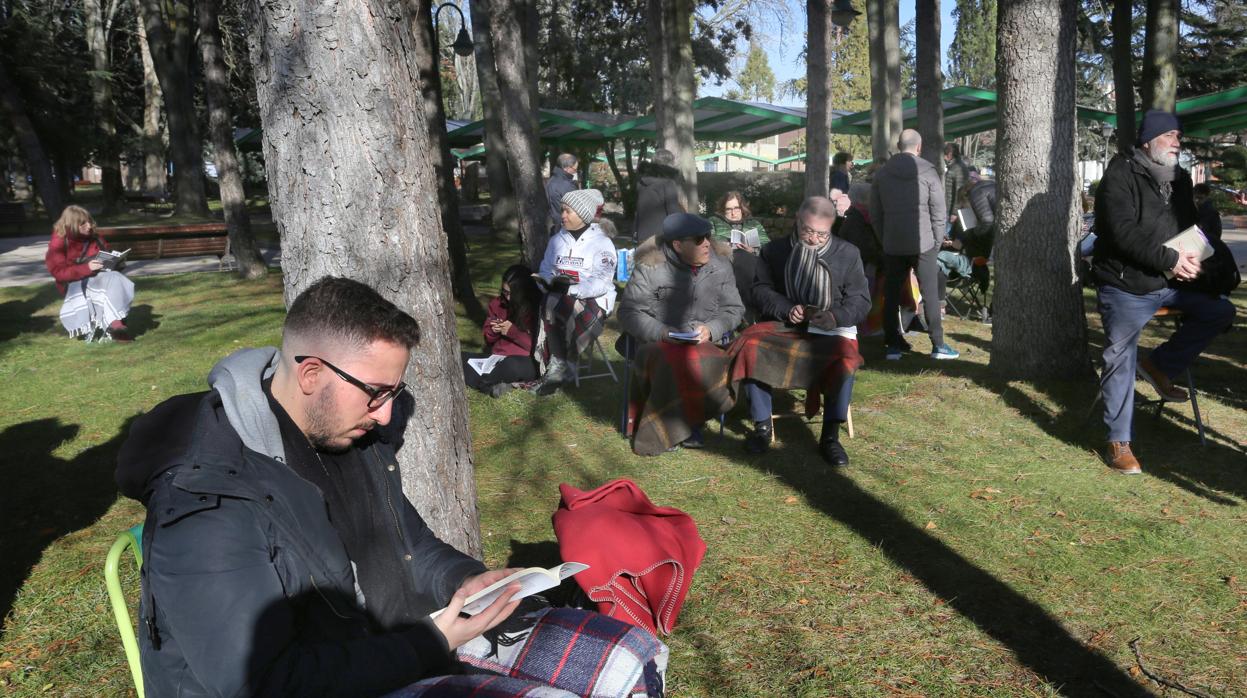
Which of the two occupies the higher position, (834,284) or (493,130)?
(493,130)

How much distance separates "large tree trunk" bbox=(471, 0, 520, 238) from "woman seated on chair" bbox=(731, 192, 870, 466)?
41.3ft

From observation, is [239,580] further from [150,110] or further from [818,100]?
[150,110]

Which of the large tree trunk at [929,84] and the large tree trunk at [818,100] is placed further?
the large tree trunk at [818,100]

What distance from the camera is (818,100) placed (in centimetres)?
1689

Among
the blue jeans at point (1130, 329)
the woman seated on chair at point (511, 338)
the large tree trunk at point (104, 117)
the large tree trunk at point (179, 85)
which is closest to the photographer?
the blue jeans at point (1130, 329)

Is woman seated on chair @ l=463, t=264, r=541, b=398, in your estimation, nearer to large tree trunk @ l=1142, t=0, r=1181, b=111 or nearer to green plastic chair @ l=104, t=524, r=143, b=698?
green plastic chair @ l=104, t=524, r=143, b=698

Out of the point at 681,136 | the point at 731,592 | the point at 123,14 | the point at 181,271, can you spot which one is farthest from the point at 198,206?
the point at 731,592

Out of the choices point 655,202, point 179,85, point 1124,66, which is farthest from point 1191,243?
point 179,85

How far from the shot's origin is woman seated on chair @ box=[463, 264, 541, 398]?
7.90m

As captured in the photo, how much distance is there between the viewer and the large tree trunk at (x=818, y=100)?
55.4 feet

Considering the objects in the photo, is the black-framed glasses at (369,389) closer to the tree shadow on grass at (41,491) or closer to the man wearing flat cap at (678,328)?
the tree shadow on grass at (41,491)

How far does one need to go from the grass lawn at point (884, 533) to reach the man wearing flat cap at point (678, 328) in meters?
0.26

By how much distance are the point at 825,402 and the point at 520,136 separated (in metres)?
6.42

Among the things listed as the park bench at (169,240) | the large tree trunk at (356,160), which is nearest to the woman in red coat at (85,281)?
the park bench at (169,240)
